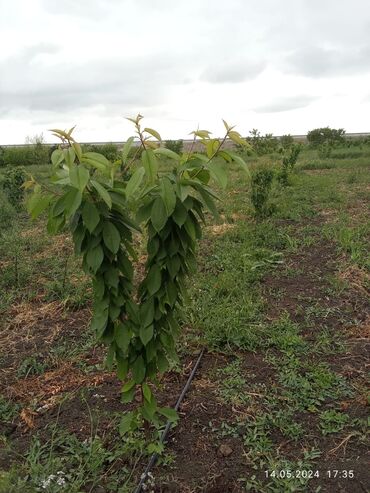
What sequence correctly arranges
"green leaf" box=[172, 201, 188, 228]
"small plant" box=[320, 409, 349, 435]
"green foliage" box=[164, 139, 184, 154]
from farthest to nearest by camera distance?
"green foliage" box=[164, 139, 184, 154] → "small plant" box=[320, 409, 349, 435] → "green leaf" box=[172, 201, 188, 228]

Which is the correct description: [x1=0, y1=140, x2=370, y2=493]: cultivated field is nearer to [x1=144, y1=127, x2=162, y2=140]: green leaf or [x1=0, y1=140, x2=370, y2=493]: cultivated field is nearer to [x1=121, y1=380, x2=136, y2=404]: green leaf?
[x1=121, y1=380, x2=136, y2=404]: green leaf

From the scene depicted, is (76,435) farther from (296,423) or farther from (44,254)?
(44,254)

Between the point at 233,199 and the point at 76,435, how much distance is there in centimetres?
616

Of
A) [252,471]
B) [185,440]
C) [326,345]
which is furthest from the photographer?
[326,345]

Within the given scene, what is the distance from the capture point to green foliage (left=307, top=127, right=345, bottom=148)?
21631 mm

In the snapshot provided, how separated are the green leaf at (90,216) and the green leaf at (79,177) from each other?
19cm

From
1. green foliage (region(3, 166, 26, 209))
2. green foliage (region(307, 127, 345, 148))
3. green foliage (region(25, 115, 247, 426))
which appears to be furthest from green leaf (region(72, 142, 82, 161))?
green foliage (region(307, 127, 345, 148))

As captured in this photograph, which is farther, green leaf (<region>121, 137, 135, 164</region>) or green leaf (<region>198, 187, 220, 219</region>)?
green leaf (<region>198, 187, 220, 219</region>)

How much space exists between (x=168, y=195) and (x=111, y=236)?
30cm

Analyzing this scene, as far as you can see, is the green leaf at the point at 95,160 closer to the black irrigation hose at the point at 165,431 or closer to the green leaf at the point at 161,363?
the green leaf at the point at 161,363

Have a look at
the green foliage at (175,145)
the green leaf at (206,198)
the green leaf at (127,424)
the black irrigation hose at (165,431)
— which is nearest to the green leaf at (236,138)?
the green leaf at (206,198)

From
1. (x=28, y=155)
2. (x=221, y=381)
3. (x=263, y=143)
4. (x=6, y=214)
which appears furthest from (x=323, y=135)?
(x=221, y=381)

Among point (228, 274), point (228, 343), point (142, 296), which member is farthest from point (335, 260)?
point (142, 296)

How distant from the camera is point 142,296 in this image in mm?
1944
